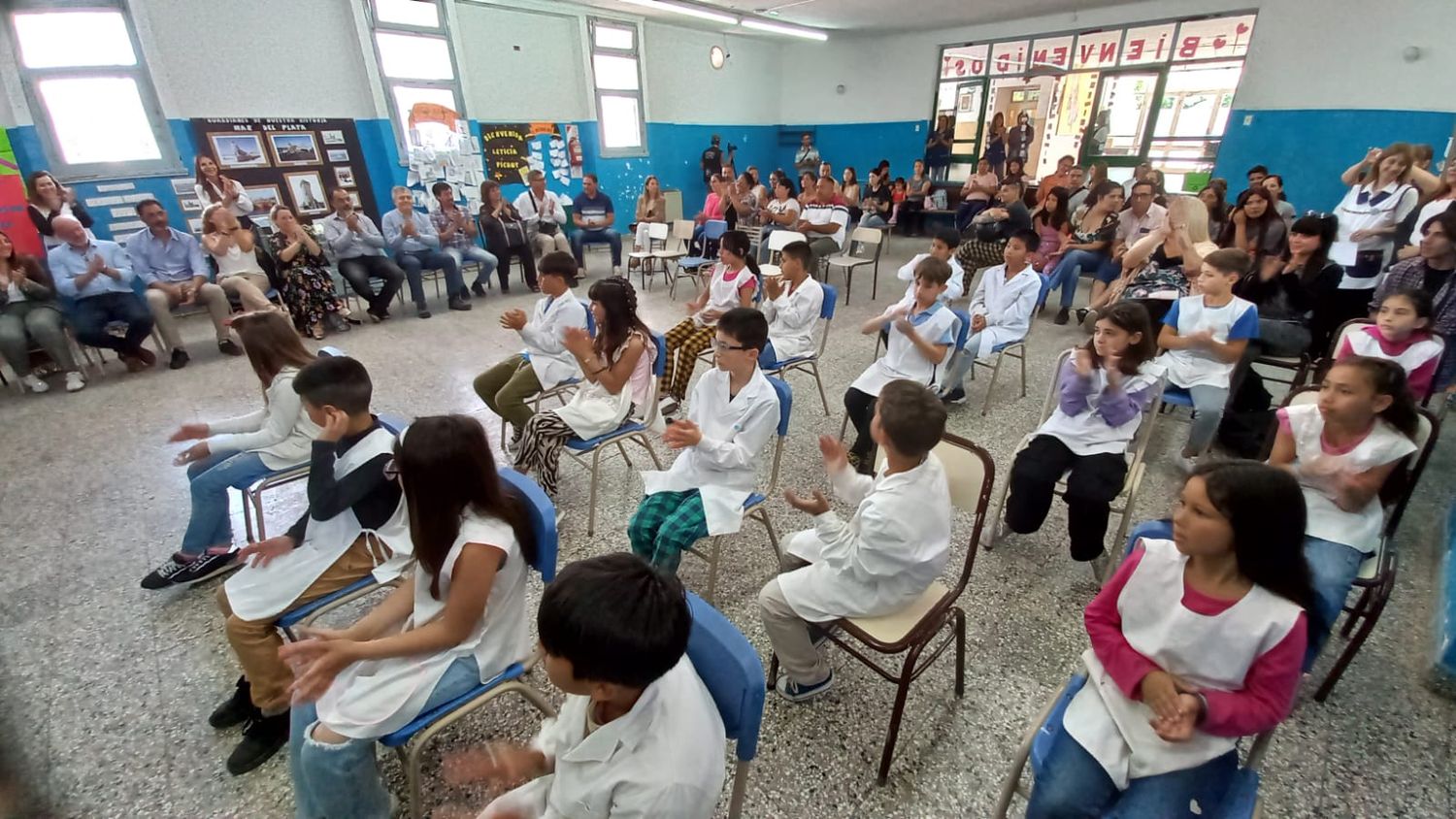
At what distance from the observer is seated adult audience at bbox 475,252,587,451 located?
313 cm

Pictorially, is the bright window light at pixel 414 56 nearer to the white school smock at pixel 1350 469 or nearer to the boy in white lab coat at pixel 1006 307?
the boy in white lab coat at pixel 1006 307

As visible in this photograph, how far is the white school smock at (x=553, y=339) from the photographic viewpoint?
124 inches

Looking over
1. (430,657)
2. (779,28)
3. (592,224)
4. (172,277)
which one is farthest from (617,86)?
(430,657)

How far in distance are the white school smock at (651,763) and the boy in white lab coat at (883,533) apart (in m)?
0.62

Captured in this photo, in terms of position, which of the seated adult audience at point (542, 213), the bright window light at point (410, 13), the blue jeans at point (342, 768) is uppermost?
the bright window light at point (410, 13)

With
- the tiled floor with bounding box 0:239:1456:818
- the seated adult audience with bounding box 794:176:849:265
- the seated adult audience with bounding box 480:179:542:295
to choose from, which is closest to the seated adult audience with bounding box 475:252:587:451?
the tiled floor with bounding box 0:239:1456:818

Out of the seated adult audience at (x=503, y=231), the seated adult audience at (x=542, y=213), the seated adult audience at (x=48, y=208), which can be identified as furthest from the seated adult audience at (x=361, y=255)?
the seated adult audience at (x=542, y=213)

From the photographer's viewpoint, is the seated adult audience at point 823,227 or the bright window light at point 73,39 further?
the seated adult audience at point 823,227

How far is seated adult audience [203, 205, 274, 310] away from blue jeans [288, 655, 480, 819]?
491 cm

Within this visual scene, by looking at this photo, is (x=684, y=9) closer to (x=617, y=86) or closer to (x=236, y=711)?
(x=617, y=86)

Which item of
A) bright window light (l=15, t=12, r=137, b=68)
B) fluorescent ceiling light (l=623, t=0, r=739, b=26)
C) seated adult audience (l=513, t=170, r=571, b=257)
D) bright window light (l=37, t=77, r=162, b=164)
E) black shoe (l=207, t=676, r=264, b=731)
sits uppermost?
fluorescent ceiling light (l=623, t=0, r=739, b=26)

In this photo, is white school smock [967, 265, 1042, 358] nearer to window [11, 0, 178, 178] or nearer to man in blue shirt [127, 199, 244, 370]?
man in blue shirt [127, 199, 244, 370]

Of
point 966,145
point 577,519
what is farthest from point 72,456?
point 966,145

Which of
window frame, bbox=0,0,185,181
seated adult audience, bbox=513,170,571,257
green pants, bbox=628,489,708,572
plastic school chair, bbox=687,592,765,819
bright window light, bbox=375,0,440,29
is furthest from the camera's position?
seated adult audience, bbox=513,170,571,257
